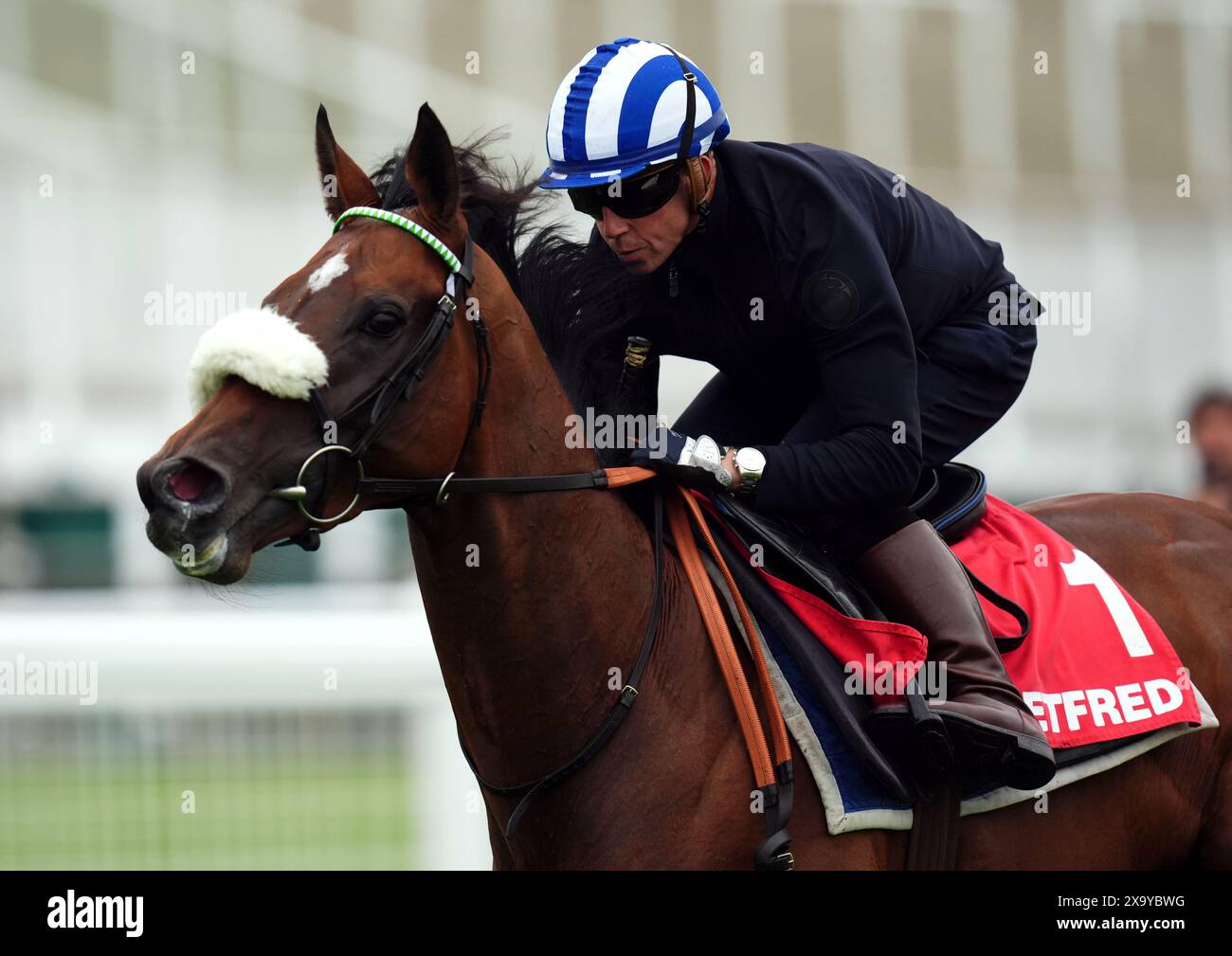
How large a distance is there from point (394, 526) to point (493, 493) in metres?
7.36

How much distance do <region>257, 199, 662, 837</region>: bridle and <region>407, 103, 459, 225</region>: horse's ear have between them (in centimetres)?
6

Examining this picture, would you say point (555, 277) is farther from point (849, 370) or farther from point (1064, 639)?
point (1064, 639)

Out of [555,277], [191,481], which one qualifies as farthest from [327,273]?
[555,277]

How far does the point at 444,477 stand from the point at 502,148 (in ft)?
31.0

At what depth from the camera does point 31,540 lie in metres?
11.6

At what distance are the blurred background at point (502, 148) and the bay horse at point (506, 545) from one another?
198 inches

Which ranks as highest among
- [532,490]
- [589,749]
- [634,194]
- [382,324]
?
[634,194]

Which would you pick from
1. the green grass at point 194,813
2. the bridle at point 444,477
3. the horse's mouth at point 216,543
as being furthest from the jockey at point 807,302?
the green grass at point 194,813

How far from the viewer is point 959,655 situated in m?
3.24

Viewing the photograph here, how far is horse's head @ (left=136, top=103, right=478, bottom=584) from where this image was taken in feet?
8.72

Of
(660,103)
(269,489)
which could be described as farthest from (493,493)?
(660,103)

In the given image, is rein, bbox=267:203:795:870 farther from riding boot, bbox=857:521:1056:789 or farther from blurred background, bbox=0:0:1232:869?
blurred background, bbox=0:0:1232:869

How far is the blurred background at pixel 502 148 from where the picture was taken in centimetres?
1373

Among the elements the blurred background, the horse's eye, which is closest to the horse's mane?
the horse's eye
